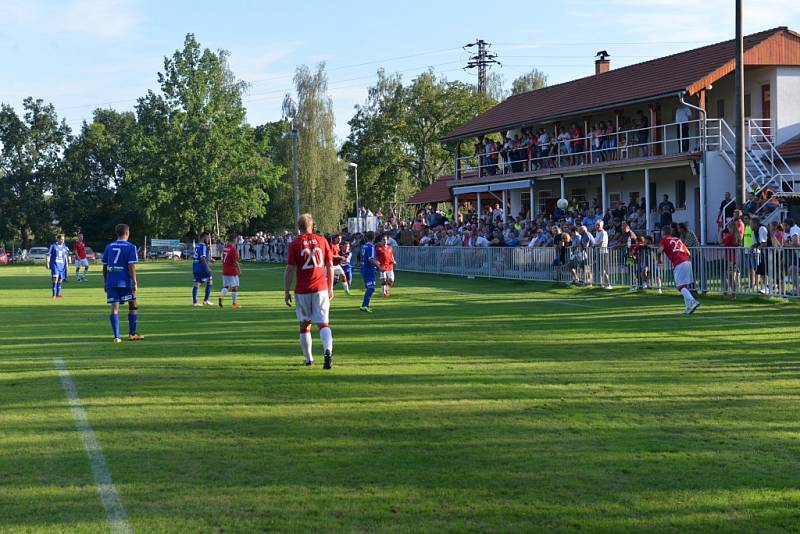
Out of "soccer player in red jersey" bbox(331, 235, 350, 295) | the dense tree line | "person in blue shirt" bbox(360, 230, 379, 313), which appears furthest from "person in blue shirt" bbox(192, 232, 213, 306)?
the dense tree line

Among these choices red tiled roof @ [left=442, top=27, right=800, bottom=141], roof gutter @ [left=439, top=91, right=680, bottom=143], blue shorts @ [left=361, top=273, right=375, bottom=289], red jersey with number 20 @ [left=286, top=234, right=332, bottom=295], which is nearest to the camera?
red jersey with number 20 @ [left=286, top=234, right=332, bottom=295]

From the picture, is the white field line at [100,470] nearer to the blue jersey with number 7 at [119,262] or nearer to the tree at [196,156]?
the blue jersey with number 7 at [119,262]

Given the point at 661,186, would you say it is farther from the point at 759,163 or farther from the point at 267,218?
the point at 267,218

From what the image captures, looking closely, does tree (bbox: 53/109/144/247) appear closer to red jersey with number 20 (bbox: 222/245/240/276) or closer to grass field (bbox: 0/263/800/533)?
red jersey with number 20 (bbox: 222/245/240/276)

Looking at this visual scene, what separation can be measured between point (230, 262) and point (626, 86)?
Result: 2130cm

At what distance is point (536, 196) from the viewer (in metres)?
46.0

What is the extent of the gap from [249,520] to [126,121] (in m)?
102

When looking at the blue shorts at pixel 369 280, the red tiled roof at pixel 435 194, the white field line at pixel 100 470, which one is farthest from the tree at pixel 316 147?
the white field line at pixel 100 470

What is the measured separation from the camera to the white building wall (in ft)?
111

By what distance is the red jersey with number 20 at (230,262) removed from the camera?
2357 centimetres

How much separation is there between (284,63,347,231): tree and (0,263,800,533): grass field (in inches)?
2347

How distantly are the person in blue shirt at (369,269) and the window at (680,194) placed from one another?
17.2 metres

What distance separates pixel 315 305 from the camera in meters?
11.8

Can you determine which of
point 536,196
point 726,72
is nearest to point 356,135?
point 536,196
